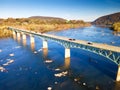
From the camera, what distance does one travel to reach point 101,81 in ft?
158

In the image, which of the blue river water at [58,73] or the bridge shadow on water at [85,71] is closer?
the bridge shadow on water at [85,71]

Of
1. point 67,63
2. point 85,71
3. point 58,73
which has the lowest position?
point 58,73

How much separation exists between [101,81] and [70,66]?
16.3 m

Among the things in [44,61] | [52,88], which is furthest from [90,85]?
[44,61]

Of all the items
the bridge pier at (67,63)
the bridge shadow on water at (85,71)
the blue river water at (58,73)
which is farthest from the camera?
the bridge pier at (67,63)

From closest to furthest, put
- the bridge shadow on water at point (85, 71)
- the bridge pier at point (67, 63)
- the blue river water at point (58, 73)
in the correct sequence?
the bridge shadow on water at point (85, 71), the blue river water at point (58, 73), the bridge pier at point (67, 63)

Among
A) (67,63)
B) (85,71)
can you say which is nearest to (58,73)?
(85,71)

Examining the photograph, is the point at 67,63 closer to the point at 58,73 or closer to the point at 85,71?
the point at 58,73

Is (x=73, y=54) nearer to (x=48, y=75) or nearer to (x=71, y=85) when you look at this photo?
(x=48, y=75)

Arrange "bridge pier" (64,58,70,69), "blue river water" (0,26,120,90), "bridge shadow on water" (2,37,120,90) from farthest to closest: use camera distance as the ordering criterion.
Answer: "bridge pier" (64,58,70,69) → "blue river water" (0,26,120,90) → "bridge shadow on water" (2,37,120,90)

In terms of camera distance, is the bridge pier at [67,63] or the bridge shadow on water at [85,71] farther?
the bridge pier at [67,63]

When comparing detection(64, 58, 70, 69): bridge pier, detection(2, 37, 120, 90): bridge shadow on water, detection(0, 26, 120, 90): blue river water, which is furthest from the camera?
detection(64, 58, 70, 69): bridge pier

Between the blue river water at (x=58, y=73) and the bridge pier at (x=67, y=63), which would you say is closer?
the blue river water at (x=58, y=73)

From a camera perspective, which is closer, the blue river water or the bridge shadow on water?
the bridge shadow on water
